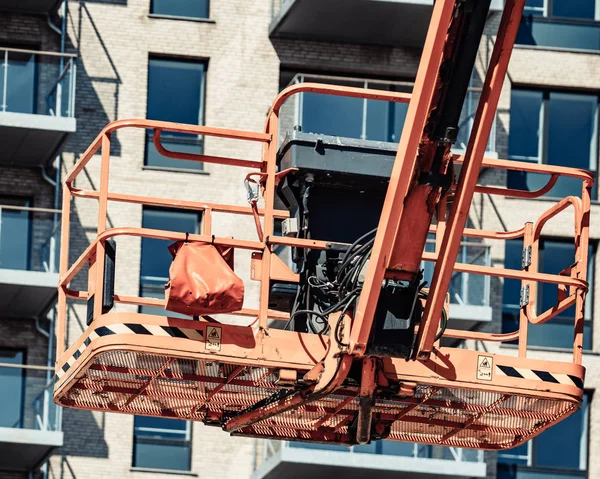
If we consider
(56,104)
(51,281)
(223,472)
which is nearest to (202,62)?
(56,104)

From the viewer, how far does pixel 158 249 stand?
28.4 meters

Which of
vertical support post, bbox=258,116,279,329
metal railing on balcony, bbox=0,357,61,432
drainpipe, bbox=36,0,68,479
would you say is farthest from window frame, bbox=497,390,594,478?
vertical support post, bbox=258,116,279,329

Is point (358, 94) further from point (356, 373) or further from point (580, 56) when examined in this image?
point (580, 56)

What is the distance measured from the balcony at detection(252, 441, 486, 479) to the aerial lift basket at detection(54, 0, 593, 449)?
35.9 feet

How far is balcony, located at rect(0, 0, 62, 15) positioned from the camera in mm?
28453

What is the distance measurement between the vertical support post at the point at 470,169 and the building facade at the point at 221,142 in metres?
12.9

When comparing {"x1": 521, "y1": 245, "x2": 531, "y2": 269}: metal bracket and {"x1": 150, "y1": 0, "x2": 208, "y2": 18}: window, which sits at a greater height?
{"x1": 150, "y1": 0, "x2": 208, "y2": 18}: window

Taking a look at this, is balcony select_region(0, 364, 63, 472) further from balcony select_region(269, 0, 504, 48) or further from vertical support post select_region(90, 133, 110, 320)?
vertical support post select_region(90, 133, 110, 320)

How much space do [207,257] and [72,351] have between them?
1536mm

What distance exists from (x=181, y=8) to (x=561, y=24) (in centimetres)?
593

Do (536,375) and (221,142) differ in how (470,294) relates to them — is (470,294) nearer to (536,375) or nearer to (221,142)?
(221,142)

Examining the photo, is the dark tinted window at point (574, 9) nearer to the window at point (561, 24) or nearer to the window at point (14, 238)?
the window at point (561, 24)

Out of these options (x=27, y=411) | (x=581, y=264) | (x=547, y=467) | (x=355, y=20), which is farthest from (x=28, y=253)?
(x=581, y=264)

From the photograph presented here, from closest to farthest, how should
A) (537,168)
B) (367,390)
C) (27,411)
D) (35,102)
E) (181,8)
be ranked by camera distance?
(367,390) < (537,168) < (27,411) < (35,102) < (181,8)
